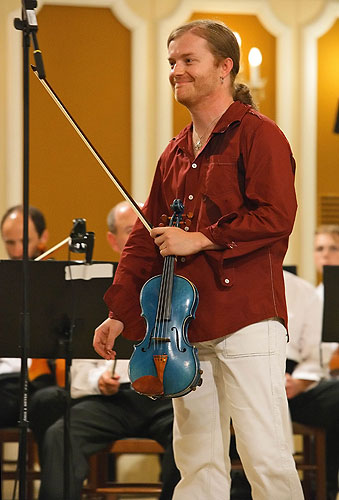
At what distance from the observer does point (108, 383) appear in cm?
360

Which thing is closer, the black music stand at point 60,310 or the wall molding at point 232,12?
the black music stand at point 60,310

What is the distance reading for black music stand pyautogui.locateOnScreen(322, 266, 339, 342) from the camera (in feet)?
10.7

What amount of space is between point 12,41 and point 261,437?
344 cm

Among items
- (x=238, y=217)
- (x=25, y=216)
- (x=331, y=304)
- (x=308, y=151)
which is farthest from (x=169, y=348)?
(x=308, y=151)

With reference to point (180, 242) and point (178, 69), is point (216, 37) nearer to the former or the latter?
point (178, 69)

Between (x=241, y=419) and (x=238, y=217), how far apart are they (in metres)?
0.53

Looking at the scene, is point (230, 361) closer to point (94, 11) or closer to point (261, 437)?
point (261, 437)

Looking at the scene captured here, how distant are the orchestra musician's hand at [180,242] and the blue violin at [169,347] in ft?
0.10

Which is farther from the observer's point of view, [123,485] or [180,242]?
[123,485]

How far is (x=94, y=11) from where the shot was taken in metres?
5.15

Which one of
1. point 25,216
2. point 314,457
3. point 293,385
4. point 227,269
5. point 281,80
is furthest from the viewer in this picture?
point 281,80

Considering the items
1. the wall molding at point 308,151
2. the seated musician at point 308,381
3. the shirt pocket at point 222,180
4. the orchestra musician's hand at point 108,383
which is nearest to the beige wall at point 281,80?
the wall molding at point 308,151

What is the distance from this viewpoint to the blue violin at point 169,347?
2182 mm

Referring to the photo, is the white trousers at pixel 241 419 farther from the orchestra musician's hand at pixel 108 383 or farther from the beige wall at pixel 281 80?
the beige wall at pixel 281 80
